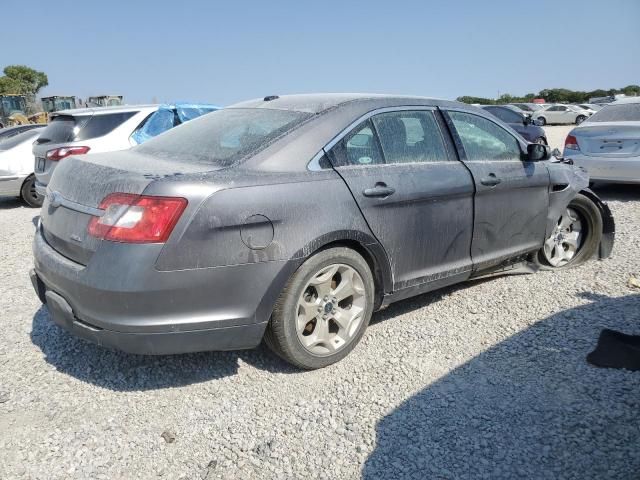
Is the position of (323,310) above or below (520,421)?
above

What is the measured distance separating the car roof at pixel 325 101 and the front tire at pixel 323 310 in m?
0.96

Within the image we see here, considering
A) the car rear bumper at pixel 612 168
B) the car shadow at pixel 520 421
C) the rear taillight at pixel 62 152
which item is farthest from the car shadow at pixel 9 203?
the car rear bumper at pixel 612 168

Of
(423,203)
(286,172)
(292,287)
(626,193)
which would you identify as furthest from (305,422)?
(626,193)

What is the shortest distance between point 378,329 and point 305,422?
3.80ft

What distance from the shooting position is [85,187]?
282 cm

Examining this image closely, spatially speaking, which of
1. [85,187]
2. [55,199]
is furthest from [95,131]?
[85,187]

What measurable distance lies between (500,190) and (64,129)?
582 centimetres

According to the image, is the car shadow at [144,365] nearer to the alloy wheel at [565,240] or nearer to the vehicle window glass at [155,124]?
the alloy wheel at [565,240]

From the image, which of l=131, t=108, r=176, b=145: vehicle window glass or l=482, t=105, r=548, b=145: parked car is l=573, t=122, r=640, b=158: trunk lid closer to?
l=482, t=105, r=548, b=145: parked car

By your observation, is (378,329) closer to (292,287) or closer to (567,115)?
(292,287)

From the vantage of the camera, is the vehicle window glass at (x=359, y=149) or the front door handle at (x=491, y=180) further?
the front door handle at (x=491, y=180)

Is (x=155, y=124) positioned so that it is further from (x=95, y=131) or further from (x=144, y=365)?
(x=144, y=365)

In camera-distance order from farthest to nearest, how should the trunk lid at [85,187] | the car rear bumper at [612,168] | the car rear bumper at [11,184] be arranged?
the car rear bumper at [11,184]
the car rear bumper at [612,168]
the trunk lid at [85,187]

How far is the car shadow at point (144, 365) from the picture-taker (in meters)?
3.05
